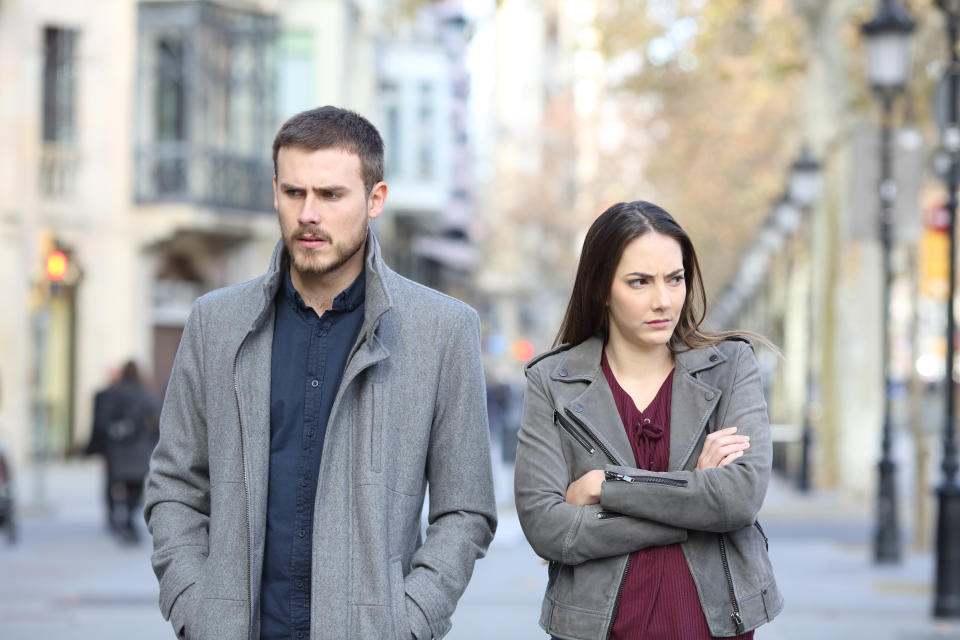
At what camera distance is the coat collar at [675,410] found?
14.0 ft

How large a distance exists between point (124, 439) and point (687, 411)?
42.7ft

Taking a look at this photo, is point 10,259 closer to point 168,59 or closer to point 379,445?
point 168,59

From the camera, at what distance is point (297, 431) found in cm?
407

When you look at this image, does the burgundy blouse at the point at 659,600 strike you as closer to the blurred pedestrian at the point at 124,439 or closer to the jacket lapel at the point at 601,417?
the jacket lapel at the point at 601,417

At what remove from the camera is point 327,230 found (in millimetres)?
4066

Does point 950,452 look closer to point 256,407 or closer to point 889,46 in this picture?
point 889,46

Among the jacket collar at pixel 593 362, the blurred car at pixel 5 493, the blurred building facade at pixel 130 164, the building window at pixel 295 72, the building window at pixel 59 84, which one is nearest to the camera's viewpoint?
the jacket collar at pixel 593 362

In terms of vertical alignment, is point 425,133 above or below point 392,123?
Result: below

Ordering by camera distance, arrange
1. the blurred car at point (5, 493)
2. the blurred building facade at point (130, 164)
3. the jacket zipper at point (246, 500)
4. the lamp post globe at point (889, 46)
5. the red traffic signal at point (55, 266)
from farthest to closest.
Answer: the blurred building facade at point (130, 164), the red traffic signal at point (55, 266), the lamp post globe at point (889, 46), the blurred car at point (5, 493), the jacket zipper at point (246, 500)

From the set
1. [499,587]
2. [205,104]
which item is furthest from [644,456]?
[205,104]

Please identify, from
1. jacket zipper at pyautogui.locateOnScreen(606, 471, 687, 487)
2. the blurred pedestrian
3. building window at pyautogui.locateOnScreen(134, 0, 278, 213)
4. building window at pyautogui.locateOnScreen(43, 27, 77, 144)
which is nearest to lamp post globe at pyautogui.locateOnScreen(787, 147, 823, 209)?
building window at pyautogui.locateOnScreen(134, 0, 278, 213)

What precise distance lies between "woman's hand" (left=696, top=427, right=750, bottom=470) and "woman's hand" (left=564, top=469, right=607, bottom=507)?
0.82ft

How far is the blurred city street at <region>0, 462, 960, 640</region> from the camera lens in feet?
36.6

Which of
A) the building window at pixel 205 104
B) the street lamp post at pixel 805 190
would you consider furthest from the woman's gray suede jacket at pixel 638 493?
the building window at pixel 205 104
